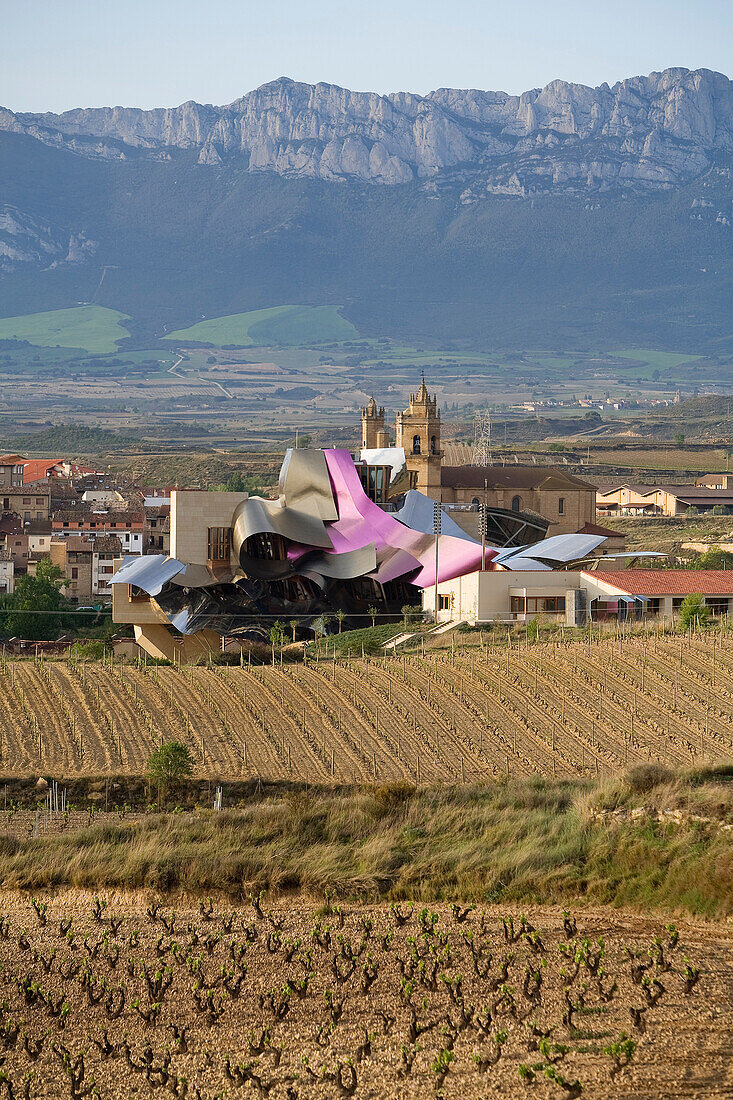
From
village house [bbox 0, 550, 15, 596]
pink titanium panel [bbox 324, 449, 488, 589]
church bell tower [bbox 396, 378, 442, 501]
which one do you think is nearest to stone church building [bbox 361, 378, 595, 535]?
church bell tower [bbox 396, 378, 442, 501]

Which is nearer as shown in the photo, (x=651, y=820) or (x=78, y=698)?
(x=651, y=820)

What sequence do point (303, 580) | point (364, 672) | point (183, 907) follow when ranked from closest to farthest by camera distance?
point (183, 907) → point (364, 672) → point (303, 580)

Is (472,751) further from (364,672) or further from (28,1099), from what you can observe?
(28,1099)

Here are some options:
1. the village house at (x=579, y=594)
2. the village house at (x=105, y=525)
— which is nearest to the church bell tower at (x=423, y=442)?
the village house at (x=105, y=525)

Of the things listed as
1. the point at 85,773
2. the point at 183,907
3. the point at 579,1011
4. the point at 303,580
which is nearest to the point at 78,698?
the point at 85,773

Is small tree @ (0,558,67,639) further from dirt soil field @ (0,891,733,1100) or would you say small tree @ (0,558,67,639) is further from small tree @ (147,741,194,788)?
dirt soil field @ (0,891,733,1100)

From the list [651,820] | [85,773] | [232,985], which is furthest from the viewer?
[85,773]
